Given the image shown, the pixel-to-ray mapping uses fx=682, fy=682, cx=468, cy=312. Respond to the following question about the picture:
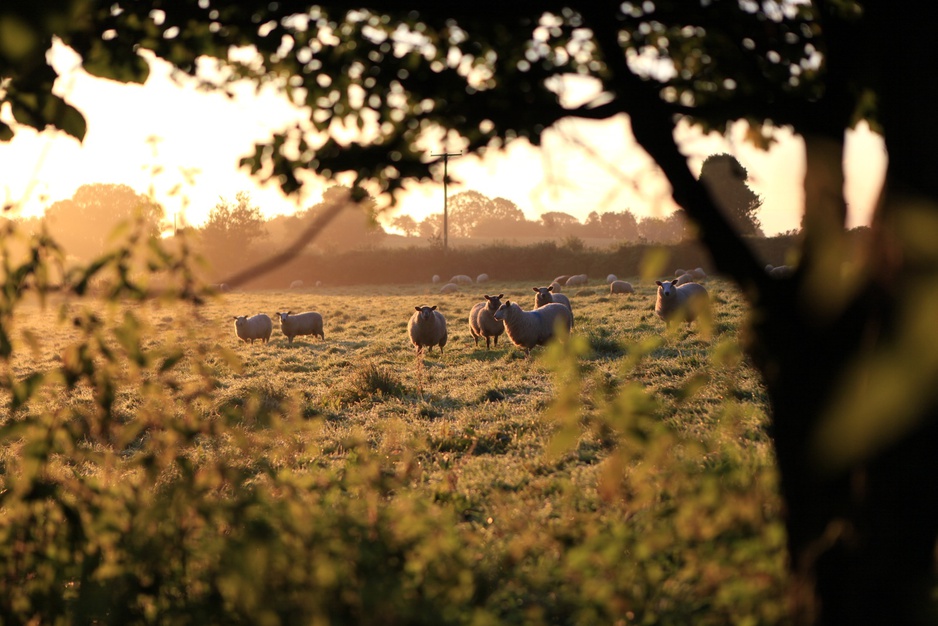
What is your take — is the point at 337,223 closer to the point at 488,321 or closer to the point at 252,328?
the point at 252,328

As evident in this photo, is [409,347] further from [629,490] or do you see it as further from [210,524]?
[210,524]

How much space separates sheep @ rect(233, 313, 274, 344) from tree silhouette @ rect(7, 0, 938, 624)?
66.0 ft

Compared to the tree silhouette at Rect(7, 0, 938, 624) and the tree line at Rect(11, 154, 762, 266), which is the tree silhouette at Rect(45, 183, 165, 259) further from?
the tree silhouette at Rect(7, 0, 938, 624)

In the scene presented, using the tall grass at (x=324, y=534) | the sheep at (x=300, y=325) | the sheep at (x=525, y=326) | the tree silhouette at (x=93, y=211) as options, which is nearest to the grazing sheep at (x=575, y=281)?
the sheep at (x=300, y=325)

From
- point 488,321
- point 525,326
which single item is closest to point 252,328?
point 488,321

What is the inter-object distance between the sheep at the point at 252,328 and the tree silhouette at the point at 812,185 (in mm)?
20111

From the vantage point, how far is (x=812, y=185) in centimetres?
230

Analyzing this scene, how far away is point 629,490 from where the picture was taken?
15.6 feet

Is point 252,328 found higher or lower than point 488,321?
lower

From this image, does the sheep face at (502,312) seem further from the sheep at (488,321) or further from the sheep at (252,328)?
the sheep at (252,328)

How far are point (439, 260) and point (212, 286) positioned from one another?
57.1 metres

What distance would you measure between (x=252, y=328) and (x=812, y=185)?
71.5ft

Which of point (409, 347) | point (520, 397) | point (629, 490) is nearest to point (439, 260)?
point (409, 347)

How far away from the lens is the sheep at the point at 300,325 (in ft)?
73.4
